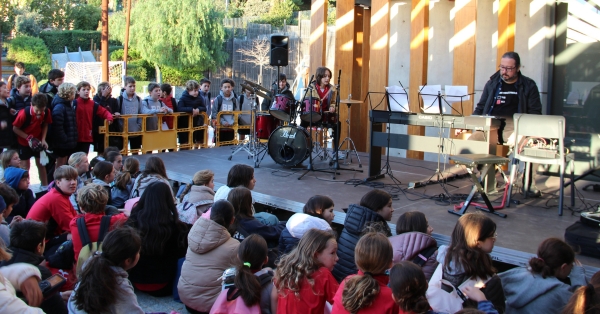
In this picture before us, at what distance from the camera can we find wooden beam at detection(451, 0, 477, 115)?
9.25m

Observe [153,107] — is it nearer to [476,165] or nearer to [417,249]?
[476,165]

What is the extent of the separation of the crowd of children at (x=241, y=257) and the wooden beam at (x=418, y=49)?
17.2ft

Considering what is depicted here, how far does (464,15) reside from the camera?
9.30 meters

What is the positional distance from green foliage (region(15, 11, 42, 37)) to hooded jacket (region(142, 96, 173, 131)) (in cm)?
2860

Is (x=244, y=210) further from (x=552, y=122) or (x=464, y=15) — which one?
(x=464, y=15)

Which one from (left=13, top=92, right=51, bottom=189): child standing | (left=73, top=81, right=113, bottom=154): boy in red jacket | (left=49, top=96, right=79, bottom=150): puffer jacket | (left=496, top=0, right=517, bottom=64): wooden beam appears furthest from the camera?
(left=496, top=0, right=517, bottom=64): wooden beam

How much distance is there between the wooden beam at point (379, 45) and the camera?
401 inches

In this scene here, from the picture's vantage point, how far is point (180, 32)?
29.7m

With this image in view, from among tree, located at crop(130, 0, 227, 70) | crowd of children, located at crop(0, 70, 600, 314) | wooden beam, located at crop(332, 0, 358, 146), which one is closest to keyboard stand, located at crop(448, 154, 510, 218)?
crowd of children, located at crop(0, 70, 600, 314)

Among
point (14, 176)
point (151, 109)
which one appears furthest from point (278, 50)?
point (14, 176)

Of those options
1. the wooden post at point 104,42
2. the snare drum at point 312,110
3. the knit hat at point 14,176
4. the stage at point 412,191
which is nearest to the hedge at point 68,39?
the wooden post at point 104,42

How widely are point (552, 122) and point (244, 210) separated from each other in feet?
11.1

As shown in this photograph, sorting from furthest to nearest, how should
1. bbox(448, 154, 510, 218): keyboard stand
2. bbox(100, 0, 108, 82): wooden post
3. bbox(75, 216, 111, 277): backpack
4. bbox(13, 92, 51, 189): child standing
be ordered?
bbox(100, 0, 108, 82): wooden post
bbox(13, 92, 51, 189): child standing
bbox(448, 154, 510, 218): keyboard stand
bbox(75, 216, 111, 277): backpack

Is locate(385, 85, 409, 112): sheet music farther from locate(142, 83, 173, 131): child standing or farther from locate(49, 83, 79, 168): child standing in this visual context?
locate(49, 83, 79, 168): child standing
